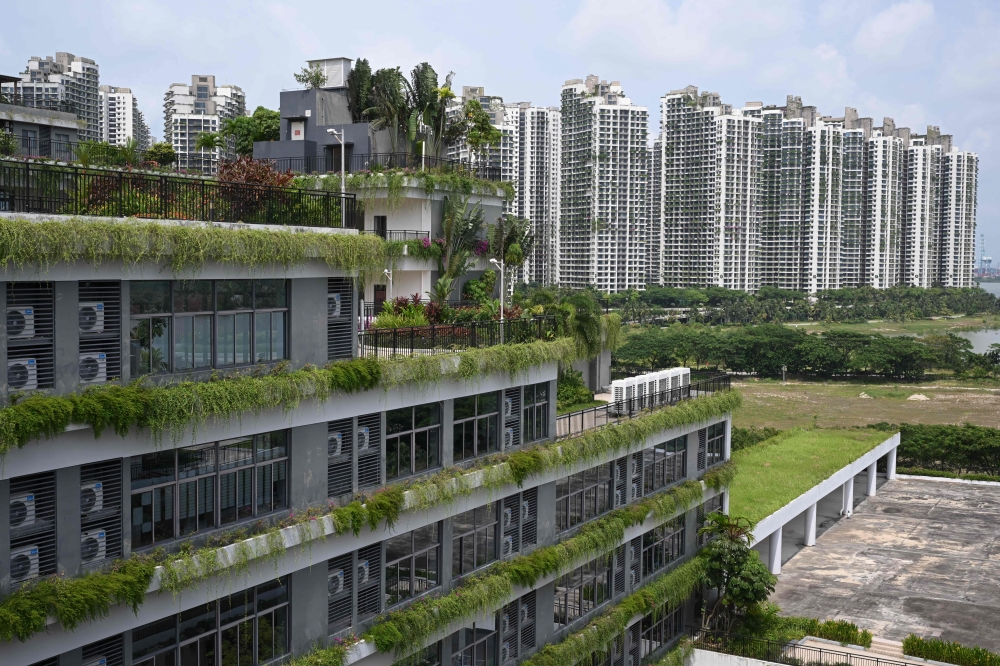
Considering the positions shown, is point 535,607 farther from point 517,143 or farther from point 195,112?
point 517,143

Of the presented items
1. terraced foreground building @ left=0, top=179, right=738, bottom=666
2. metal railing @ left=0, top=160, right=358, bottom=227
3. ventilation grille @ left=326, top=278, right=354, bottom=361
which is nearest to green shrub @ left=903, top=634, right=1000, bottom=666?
terraced foreground building @ left=0, top=179, right=738, bottom=666

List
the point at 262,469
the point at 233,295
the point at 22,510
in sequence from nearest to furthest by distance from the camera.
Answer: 1. the point at 22,510
2. the point at 233,295
3. the point at 262,469

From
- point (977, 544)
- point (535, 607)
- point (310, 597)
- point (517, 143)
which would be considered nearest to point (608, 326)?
point (535, 607)

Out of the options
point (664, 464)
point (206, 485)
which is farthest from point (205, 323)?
point (664, 464)

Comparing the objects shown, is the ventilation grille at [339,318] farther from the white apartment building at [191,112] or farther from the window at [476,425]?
the white apartment building at [191,112]

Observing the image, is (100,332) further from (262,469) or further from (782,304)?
(782,304)
